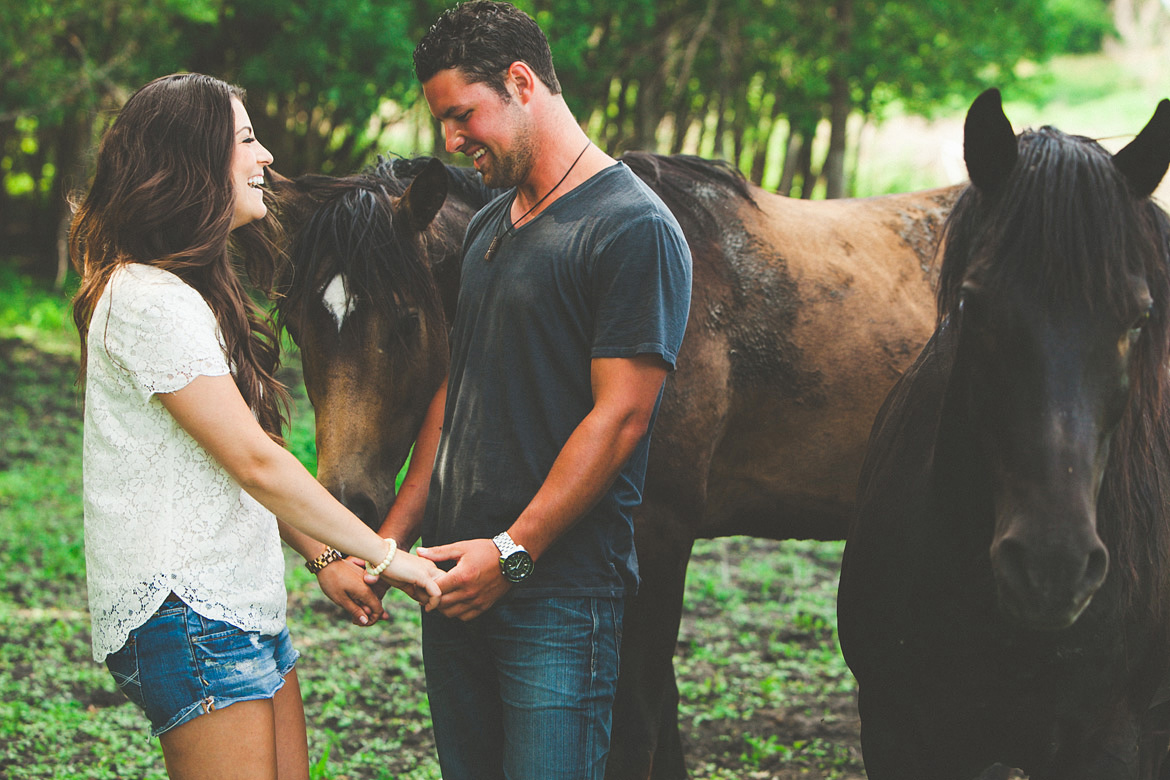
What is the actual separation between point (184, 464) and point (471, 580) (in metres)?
0.59

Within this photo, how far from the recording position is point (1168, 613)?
2.20 metres

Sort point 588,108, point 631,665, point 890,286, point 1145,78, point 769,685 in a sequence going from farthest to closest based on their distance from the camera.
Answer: point 1145,78
point 588,108
point 769,685
point 890,286
point 631,665

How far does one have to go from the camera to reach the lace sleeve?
5.99 ft

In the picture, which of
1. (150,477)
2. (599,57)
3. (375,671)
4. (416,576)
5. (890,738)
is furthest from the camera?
(599,57)

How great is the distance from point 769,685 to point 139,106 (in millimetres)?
3765

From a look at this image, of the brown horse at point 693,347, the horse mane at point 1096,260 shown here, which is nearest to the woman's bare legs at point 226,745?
the brown horse at point 693,347

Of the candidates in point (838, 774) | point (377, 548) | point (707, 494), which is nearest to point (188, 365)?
point (377, 548)

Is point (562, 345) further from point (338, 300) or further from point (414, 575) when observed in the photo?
point (338, 300)

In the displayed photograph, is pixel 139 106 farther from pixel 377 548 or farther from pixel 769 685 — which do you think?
pixel 769 685

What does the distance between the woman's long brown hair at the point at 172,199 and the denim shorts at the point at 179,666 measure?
487 mm

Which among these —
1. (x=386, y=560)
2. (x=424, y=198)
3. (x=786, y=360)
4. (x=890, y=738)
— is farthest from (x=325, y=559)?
(x=786, y=360)

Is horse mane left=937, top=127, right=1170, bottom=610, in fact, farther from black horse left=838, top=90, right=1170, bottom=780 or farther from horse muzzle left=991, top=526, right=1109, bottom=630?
horse muzzle left=991, top=526, right=1109, bottom=630

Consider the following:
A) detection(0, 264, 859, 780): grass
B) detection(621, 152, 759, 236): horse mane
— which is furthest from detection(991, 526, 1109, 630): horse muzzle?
detection(0, 264, 859, 780): grass

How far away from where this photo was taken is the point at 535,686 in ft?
6.53
